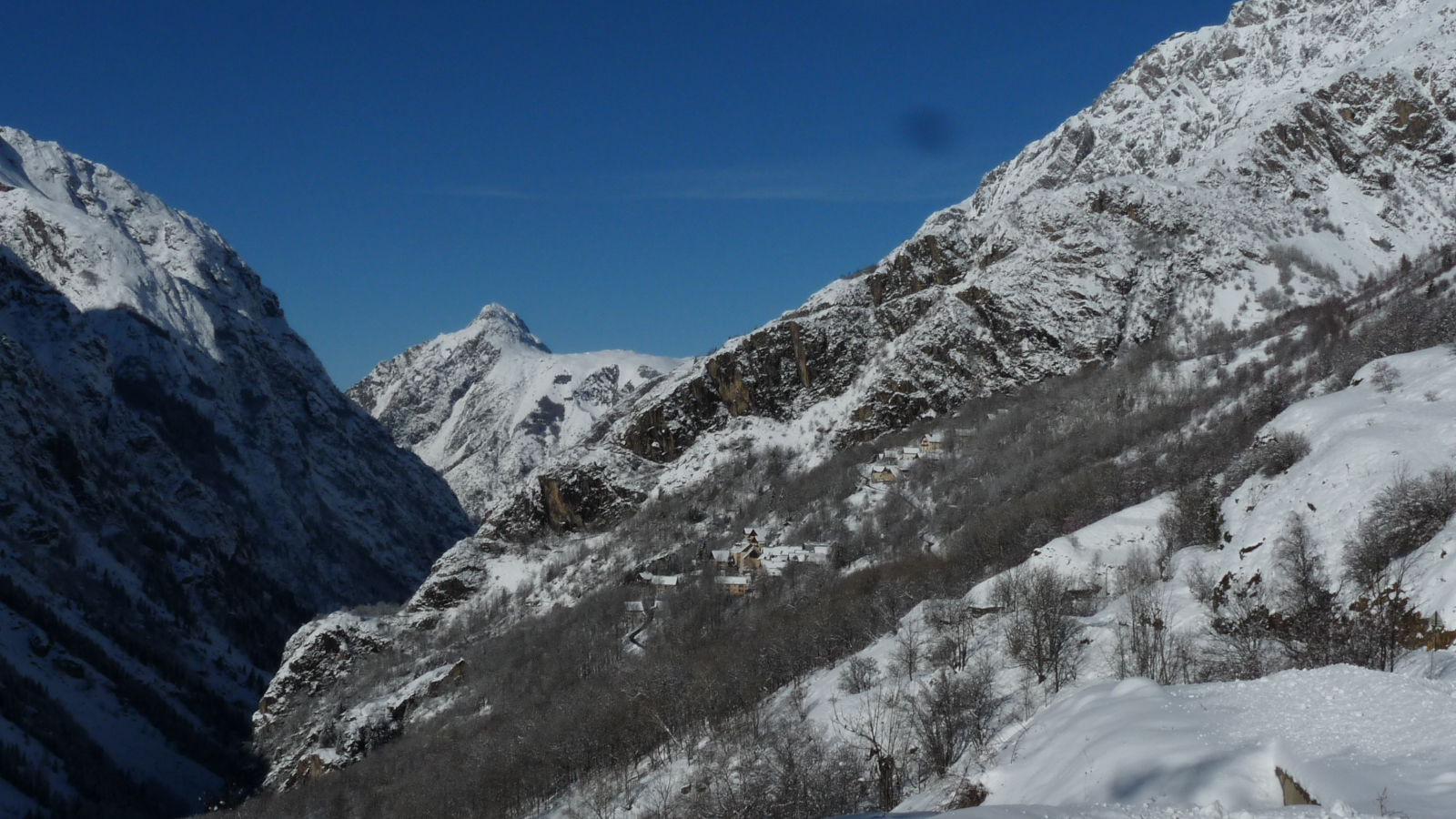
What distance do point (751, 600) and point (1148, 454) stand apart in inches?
1429

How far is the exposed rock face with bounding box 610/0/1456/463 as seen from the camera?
11738 centimetres

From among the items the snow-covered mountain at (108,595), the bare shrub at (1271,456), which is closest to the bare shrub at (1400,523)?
the bare shrub at (1271,456)

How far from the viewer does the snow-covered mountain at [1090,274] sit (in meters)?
117

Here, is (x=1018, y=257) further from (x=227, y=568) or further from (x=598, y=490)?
(x=227, y=568)

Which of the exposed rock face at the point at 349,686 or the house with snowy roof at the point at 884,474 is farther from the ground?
the house with snowy roof at the point at 884,474

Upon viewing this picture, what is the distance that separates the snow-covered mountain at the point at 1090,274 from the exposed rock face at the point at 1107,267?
26 centimetres

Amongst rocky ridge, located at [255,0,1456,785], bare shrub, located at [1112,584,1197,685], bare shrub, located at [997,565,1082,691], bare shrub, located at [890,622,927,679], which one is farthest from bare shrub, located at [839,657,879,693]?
rocky ridge, located at [255,0,1456,785]

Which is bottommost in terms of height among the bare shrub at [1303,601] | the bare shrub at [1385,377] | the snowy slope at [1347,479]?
the bare shrub at [1303,601]

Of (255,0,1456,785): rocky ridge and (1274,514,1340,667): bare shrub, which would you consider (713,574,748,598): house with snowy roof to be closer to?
(255,0,1456,785): rocky ridge

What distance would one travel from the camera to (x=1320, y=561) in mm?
32719

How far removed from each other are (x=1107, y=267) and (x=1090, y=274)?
2432 mm

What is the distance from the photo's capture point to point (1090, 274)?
122 m

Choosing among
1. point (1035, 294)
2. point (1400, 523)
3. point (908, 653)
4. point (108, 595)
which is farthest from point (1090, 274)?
point (108, 595)

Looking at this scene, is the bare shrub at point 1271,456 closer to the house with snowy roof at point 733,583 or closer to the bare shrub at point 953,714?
the bare shrub at point 953,714
